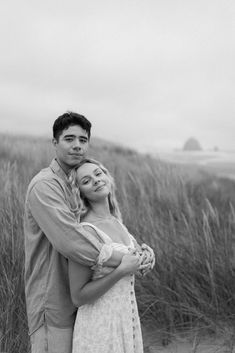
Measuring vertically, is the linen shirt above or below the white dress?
above

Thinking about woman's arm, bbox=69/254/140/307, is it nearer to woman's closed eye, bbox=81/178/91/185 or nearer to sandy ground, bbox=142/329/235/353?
woman's closed eye, bbox=81/178/91/185

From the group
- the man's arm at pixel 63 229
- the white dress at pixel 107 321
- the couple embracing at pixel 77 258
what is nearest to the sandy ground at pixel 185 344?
the couple embracing at pixel 77 258

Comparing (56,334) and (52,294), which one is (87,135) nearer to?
(52,294)

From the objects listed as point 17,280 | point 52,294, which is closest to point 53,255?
point 52,294

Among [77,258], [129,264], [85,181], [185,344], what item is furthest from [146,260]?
[185,344]

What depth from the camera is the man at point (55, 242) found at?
1.97 meters

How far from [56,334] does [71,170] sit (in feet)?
2.47

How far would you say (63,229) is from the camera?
195 centimetres

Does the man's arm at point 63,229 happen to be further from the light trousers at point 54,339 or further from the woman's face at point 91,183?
the light trousers at point 54,339

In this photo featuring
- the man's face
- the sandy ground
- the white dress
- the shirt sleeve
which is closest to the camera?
the shirt sleeve

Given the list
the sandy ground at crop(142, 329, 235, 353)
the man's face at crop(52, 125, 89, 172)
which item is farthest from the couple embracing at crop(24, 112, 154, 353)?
the sandy ground at crop(142, 329, 235, 353)

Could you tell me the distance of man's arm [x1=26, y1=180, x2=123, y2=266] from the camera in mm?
1947

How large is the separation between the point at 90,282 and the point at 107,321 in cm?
20

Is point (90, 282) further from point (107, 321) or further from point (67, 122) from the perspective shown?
point (67, 122)
